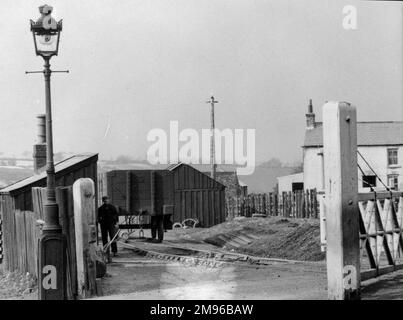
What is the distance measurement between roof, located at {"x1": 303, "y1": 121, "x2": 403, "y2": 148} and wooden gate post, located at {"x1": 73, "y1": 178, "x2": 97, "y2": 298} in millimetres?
36811

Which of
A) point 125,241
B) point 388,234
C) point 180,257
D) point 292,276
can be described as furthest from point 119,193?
point 388,234

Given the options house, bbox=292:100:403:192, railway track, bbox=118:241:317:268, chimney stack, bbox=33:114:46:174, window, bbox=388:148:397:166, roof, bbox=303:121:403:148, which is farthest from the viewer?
roof, bbox=303:121:403:148

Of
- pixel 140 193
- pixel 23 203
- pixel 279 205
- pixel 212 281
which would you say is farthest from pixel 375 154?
pixel 212 281

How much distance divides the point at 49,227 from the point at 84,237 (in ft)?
1.80

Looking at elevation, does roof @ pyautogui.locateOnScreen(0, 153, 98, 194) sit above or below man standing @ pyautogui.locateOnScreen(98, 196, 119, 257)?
above

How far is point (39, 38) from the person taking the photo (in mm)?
11703

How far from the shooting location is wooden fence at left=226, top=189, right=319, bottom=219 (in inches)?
1551

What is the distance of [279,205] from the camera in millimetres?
42438

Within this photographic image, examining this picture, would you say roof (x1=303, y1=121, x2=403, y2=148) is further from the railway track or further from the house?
the railway track

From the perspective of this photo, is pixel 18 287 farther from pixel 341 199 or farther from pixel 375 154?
pixel 375 154

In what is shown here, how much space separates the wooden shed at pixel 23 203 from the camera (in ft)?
44.0

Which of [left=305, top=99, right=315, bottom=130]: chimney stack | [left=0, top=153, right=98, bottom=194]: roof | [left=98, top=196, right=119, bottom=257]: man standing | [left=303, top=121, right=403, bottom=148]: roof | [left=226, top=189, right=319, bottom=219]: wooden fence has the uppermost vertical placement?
[left=305, top=99, right=315, bottom=130]: chimney stack

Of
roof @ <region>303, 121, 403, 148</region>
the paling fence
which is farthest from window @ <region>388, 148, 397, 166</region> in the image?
the paling fence
